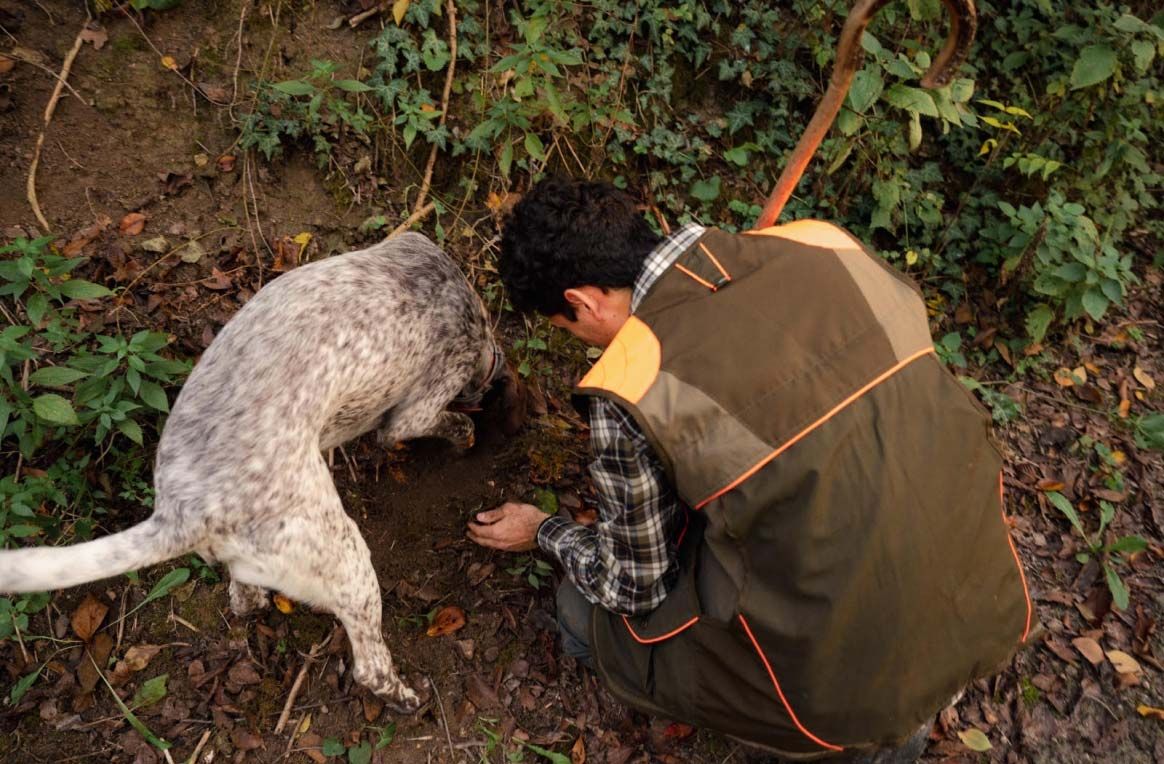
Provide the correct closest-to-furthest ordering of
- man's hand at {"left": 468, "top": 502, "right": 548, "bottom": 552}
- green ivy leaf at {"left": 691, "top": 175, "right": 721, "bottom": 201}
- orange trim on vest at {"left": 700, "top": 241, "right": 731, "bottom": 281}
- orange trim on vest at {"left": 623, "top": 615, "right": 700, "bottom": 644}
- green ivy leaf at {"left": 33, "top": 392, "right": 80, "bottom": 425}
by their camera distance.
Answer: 1. orange trim on vest at {"left": 700, "top": 241, "right": 731, "bottom": 281}
2. orange trim on vest at {"left": 623, "top": 615, "right": 700, "bottom": 644}
3. green ivy leaf at {"left": 33, "top": 392, "right": 80, "bottom": 425}
4. man's hand at {"left": 468, "top": 502, "right": 548, "bottom": 552}
5. green ivy leaf at {"left": 691, "top": 175, "right": 721, "bottom": 201}

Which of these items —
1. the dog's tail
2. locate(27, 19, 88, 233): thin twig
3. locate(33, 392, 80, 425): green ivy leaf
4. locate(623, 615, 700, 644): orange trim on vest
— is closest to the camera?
the dog's tail

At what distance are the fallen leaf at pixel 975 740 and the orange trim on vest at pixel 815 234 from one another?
2436 mm

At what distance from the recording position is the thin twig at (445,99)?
3934mm

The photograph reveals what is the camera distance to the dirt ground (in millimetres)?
2906

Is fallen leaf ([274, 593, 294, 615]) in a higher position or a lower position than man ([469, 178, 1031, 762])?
lower

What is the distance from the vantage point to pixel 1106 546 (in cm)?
386

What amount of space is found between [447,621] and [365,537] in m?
0.57

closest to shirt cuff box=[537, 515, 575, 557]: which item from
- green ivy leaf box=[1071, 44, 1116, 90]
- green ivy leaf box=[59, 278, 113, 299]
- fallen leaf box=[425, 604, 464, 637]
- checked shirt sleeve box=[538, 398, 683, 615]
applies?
checked shirt sleeve box=[538, 398, 683, 615]

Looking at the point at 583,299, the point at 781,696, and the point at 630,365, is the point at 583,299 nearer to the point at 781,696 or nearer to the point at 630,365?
the point at 630,365

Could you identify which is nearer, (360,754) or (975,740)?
(360,754)

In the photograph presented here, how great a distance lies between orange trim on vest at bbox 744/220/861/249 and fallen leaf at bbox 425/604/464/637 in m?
2.19

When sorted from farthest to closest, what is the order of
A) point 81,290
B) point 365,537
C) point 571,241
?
point 365,537
point 81,290
point 571,241

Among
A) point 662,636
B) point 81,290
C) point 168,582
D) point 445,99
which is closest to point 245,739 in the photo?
point 168,582

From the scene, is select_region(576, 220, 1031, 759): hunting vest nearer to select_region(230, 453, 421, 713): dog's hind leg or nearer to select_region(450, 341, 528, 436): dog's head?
select_region(230, 453, 421, 713): dog's hind leg
